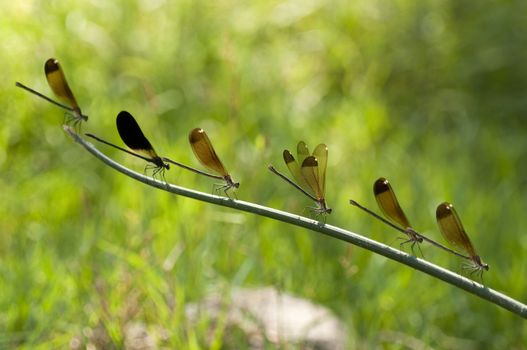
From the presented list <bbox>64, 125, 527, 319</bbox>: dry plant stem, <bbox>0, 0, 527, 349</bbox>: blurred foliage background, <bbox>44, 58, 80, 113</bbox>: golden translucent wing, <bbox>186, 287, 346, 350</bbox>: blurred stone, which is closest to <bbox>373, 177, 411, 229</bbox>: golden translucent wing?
<bbox>64, 125, 527, 319</bbox>: dry plant stem

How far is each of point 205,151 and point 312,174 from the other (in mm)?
160

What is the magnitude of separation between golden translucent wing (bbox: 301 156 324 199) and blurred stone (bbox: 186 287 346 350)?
1.01m

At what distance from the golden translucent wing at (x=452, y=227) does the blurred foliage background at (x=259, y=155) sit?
0.88 m

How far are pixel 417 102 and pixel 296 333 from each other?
3.15 metres

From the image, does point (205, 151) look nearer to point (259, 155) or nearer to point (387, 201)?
point (387, 201)

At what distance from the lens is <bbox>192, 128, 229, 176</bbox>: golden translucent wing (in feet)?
3.86

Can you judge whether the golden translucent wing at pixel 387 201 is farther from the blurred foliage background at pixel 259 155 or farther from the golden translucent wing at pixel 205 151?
the blurred foliage background at pixel 259 155

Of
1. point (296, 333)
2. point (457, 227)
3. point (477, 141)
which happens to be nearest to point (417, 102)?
point (477, 141)

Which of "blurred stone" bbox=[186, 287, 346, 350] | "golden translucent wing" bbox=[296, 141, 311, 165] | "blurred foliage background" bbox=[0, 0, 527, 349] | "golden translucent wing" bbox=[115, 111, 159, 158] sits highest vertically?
"blurred foliage background" bbox=[0, 0, 527, 349]

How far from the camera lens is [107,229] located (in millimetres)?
2809

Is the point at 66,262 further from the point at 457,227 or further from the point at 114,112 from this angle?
the point at 457,227

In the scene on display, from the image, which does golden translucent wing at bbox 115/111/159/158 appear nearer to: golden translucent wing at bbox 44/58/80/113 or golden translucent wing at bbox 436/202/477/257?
golden translucent wing at bbox 44/58/80/113

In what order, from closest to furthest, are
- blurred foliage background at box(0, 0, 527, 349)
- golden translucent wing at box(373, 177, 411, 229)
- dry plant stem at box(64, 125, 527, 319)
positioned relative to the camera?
1. dry plant stem at box(64, 125, 527, 319)
2. golden translucent wing at box(373, 177, 411, 229)
3. blurred foliage background at box(0, 0, 527, 349)

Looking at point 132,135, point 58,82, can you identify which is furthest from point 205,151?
point 58,82
